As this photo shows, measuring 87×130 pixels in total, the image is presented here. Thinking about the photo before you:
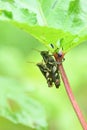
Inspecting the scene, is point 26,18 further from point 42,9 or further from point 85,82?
point 85,82

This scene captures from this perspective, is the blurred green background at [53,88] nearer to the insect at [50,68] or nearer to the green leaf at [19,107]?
the green leaf at [19,107]

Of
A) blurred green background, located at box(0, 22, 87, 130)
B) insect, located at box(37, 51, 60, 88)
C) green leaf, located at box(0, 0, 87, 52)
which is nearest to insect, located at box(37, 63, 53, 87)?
insect, located at box(37, 51, 60, 88)

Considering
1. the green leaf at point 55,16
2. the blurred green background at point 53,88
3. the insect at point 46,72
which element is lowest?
the blurred green background at point 53,88

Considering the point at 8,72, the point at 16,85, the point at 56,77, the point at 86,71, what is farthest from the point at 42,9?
the point at 86,71

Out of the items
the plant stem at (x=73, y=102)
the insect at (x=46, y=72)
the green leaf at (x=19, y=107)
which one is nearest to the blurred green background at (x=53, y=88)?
the green leaf at (x=19, y=107)

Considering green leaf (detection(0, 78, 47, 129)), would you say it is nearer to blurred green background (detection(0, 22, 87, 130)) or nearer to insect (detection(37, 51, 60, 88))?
blurred green background (detection(0, 22, 87, 130))

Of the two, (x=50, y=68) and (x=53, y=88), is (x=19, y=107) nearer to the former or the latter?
(x=50, y=68)
